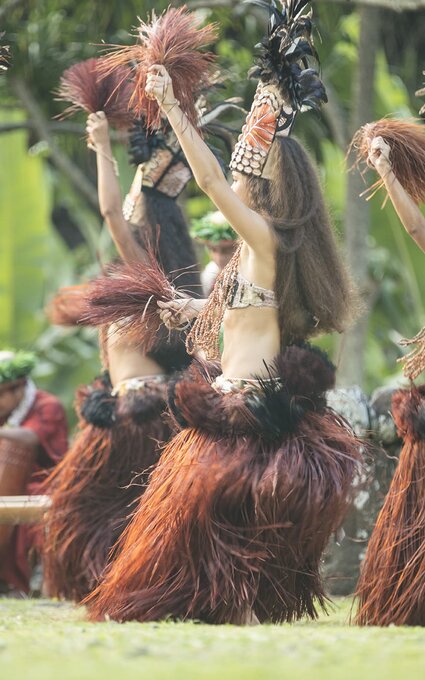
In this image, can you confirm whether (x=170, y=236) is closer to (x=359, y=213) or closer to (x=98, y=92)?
(x=98, y=92)

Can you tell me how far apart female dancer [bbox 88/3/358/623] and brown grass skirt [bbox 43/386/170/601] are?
830 millimetres

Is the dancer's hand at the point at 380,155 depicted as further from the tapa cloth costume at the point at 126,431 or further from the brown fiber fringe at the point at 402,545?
the tapa cloth costume at the point at 126,431

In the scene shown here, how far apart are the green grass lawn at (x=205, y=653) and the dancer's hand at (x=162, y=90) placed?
5.20 feet

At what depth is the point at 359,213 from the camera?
292 inches

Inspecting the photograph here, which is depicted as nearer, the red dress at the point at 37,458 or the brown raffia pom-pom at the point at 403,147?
the brown raffia pom-pom at the point at 403,147

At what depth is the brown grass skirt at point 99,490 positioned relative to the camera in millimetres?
5172

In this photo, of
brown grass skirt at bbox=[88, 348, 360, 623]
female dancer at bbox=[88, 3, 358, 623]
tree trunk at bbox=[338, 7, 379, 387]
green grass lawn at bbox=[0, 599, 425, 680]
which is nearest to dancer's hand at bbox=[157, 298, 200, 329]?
female dancer at bbox=[88, 3, 358, 623]

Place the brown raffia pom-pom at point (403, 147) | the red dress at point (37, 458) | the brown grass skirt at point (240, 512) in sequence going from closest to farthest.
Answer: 1. the brown grass skirt at point (240, 512)
2. the brown raffia pom-pom at point (403, 147)
3. the red dress at point (37, 458)

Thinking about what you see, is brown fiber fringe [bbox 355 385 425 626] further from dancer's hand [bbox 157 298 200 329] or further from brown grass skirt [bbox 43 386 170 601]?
brown grass skirt [bbox 43 386 170 601]

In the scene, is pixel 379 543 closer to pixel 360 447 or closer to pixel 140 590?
pixel 360 447

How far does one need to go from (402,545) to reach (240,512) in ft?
1.76

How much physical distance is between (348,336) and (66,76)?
2738mm

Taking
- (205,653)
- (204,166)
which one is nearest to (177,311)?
(204,166)

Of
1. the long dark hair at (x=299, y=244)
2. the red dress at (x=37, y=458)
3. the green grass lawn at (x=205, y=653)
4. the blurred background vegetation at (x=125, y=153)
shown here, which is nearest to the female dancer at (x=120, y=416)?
the long dark hair at (x=299, y=244)
